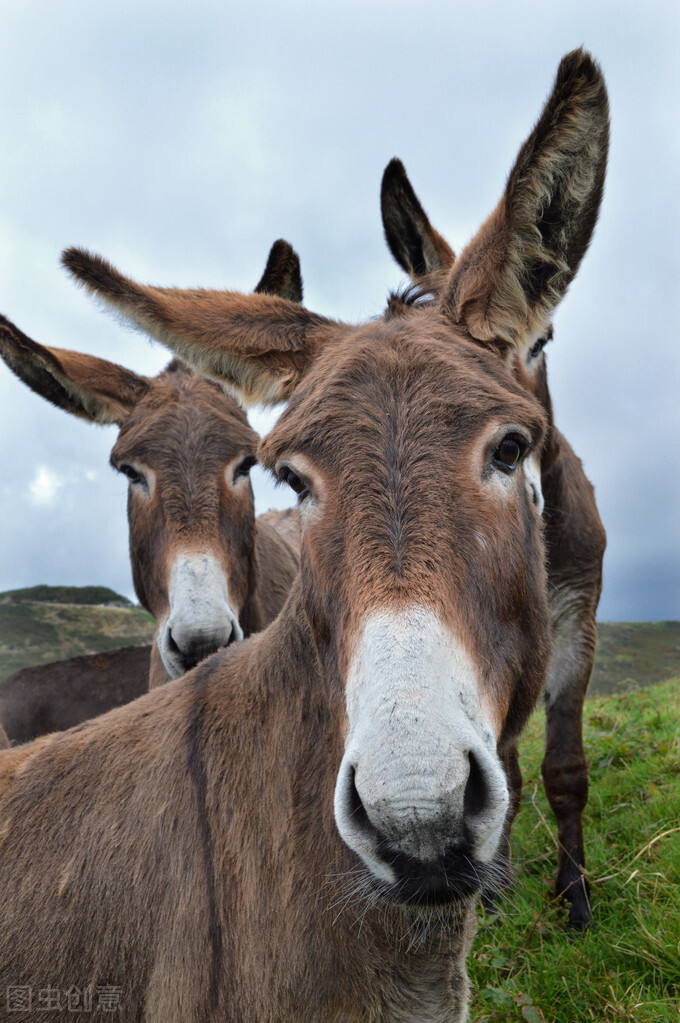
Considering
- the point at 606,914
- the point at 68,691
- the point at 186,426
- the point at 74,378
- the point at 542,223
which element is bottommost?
the point at 606,914

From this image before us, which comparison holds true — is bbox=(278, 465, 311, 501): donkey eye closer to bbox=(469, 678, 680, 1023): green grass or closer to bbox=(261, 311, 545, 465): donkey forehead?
bbox=(261, 311, 545, 465): donkey forehead

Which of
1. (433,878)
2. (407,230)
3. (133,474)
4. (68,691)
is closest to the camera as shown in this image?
(433,878)

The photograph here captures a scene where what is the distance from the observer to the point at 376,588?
1.87 meters

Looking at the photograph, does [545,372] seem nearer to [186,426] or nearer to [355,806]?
[186,426]

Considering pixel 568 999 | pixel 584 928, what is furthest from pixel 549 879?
pixel 568 999

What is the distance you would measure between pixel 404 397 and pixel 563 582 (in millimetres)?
3605

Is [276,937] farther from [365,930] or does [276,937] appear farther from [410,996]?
[410,996]

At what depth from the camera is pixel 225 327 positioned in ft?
9.35

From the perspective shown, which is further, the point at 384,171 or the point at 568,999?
the point at 384,171

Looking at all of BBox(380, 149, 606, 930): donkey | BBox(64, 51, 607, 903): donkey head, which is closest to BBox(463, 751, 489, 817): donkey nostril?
BBox(64, 51, 607, 903): donkey head

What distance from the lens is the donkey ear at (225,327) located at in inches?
111

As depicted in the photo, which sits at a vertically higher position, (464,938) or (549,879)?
(464,938)

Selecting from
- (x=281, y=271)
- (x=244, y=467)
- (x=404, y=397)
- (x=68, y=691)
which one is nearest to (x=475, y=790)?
(x=404, y=397)

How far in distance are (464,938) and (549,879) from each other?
250 cm
